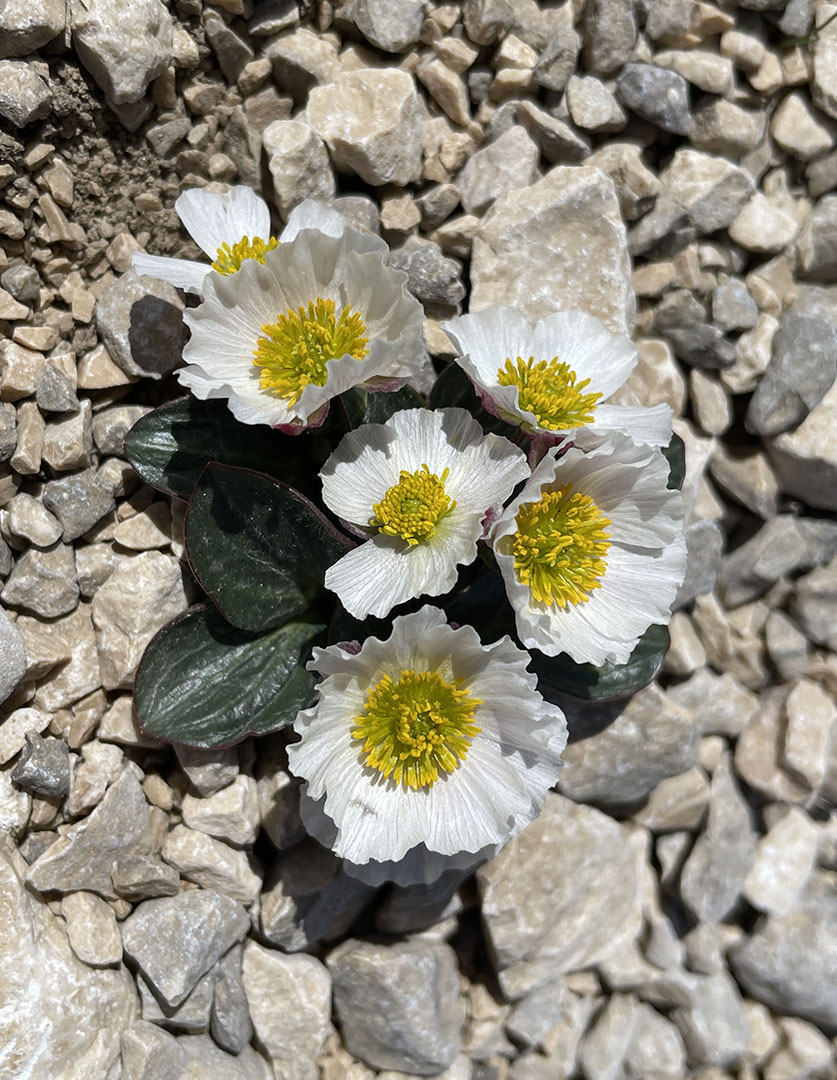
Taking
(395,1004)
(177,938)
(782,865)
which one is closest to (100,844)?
(177,938)

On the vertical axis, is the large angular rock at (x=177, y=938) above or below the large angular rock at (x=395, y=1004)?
above

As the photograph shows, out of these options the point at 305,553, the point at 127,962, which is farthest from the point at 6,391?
the point at 127,962

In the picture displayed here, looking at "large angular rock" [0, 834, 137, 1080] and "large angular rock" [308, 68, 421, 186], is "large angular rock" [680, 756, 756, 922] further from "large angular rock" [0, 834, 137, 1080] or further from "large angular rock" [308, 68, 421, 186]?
"large angular rock" [308, 68, 421, 186]

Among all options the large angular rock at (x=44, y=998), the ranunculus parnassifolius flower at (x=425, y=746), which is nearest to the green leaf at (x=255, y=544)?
the ranunculus parnassifolius flower at (x=425, y=746)

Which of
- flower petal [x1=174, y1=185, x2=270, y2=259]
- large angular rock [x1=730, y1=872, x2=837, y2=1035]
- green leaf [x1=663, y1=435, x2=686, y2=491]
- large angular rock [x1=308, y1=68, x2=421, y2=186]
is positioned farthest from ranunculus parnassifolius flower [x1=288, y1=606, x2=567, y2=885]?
large angular rock [x1=730, y1=872, x2=837, y2=1035]

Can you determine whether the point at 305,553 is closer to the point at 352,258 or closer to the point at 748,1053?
the point at 352,258

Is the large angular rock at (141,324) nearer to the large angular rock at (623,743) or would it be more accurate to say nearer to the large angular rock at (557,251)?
the large angular rock at (557,251)

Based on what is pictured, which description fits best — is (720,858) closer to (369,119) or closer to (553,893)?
(553,893)
